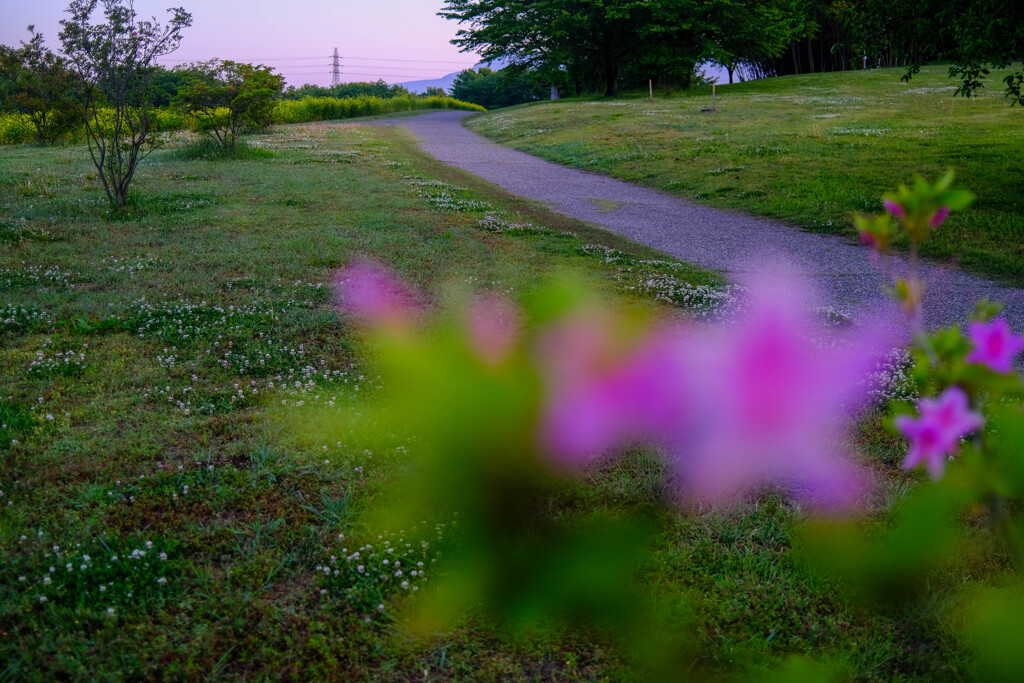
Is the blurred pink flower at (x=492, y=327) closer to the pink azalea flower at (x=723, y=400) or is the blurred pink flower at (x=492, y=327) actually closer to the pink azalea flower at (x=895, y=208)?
the pink azalea flower at (x=723, y=400)

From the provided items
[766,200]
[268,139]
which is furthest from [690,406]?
[268,139]

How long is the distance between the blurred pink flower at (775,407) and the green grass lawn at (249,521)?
0.81 feet

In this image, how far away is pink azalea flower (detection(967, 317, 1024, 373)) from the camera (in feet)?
4.09

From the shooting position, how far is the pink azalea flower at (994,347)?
1.25 m

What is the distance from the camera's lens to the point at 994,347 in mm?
1274

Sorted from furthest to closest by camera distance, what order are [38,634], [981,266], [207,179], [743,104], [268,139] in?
1. [743,104]
2. [268,139]
3. [207,179]
4. [981,266]
5. [38,634]

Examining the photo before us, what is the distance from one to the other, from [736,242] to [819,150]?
345 inches

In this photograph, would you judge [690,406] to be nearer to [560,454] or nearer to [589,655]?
[560,454]

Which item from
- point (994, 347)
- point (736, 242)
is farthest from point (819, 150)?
point (994, 347)

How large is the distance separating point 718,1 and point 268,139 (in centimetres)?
2894

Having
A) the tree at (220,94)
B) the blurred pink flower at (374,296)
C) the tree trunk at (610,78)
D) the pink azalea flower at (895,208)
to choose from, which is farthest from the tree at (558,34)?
the pink azalea flower at (895,208)

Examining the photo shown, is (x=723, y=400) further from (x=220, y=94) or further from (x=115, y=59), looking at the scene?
(x=220, y=94)

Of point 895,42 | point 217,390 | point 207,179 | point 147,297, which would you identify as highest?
point 895,42

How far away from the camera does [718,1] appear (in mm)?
40656
